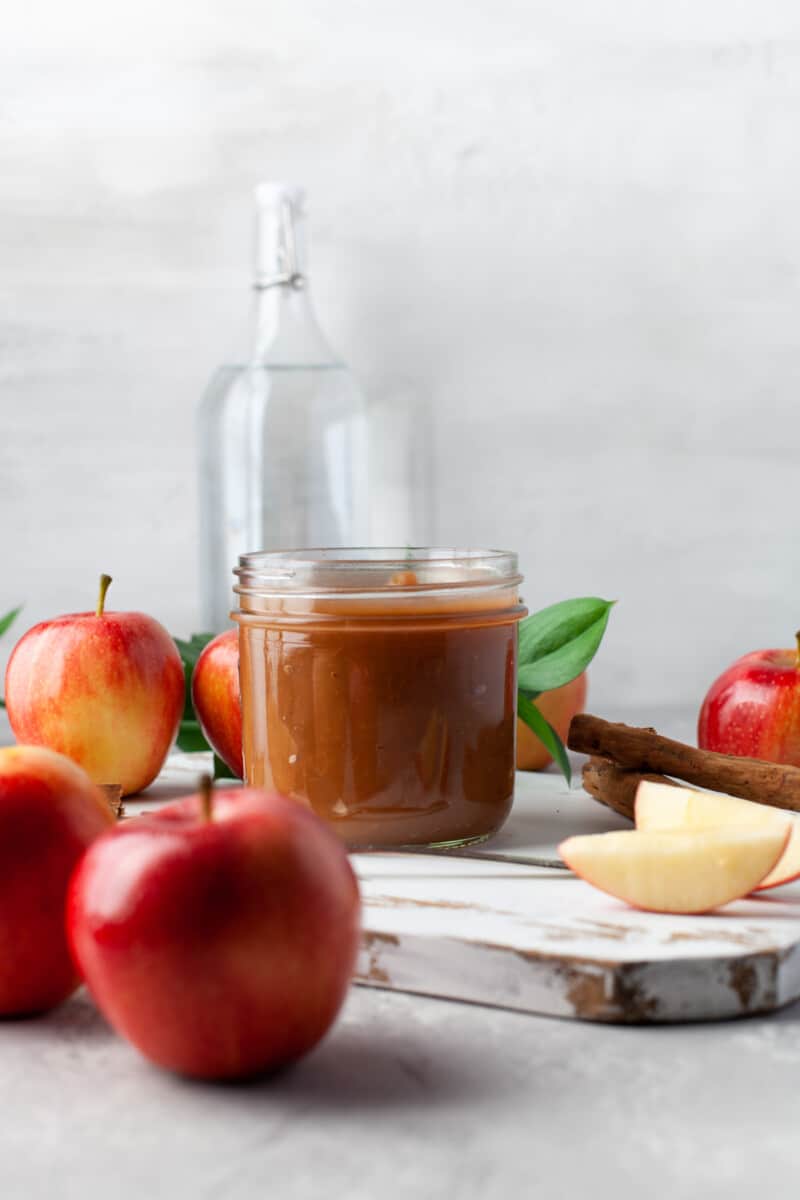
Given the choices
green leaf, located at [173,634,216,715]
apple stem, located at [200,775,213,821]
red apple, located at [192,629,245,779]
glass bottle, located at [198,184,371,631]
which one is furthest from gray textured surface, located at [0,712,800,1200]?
glass bottle, located at [198,184,371,631]

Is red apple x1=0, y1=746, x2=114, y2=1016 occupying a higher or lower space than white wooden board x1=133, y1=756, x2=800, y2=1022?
higher

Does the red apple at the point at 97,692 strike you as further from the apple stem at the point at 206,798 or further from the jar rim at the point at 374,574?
the apple stem at the point at 206,798

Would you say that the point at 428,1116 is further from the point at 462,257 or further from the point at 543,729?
the point at 462,257

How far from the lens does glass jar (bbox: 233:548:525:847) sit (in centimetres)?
77

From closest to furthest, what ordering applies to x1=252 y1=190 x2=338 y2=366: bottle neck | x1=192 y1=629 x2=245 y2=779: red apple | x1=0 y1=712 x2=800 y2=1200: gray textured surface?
x1=0 y1=712 x2=800 y2=1200: gray textured surface
x1=192 y1=629 x2=245 y2=779: red apple
x1=252 y1=190 x2=338 y2=366: bottle neck

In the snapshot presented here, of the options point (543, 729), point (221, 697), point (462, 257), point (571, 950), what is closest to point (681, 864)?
point (571, 950)

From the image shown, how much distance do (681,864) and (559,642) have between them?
0.36 meters

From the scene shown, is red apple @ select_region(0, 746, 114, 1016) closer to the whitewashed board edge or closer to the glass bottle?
the whitewashed board edge

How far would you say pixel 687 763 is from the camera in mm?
882

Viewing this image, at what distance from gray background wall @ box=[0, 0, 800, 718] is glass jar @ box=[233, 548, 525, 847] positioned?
67 cm

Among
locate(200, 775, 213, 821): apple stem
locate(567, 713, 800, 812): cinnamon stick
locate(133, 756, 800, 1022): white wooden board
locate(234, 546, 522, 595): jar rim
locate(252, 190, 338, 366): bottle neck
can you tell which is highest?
locate(252, 190, 338, 366): bottle neck

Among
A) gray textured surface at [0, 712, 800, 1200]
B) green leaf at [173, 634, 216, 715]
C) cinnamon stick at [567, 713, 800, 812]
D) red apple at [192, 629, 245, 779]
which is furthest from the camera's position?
green leaf at [173, 634, 216, 715]

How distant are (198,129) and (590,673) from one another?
731 millimetres

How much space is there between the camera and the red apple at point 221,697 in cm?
96
